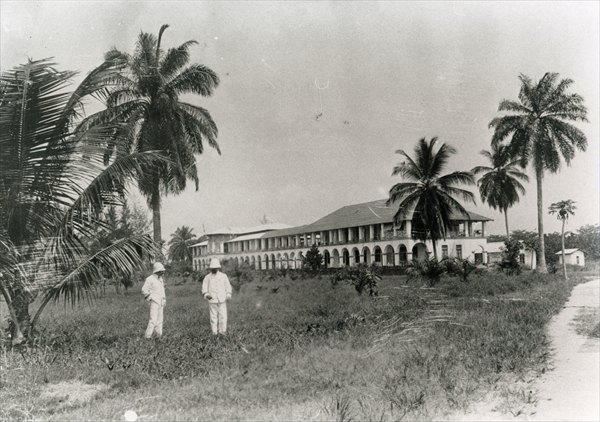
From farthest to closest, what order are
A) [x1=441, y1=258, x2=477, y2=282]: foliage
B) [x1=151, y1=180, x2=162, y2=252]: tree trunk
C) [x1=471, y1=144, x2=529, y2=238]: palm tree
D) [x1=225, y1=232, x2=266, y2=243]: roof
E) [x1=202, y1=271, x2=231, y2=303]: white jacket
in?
[x1=225, y1=232, x2=266, y2=243]: roof → [x1=471, y1=144, x2=529, y2=238]: palm tree → [x1=441, y1=258, x2=477, y2=282]: foliage → [x1=151, y1=180, x2=162, y2=252]: tree trunk → [x1=202, y1=271, x2=231, y2=303]: white jacket

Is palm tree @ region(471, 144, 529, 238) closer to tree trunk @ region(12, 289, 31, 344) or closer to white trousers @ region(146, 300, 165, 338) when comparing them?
white trousers @ region(146, 300, 165, 338)

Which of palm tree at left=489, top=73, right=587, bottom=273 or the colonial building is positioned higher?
palm tree at left=489, top=73, right=587, bottom=273

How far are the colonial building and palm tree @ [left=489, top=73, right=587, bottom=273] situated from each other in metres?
11.3

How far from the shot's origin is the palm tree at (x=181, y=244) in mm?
69044

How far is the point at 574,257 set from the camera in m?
40.2

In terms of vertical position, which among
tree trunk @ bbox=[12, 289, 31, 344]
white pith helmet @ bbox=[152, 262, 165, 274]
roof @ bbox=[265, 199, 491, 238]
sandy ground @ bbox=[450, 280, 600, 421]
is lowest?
sandy ground @ bbox=[450, 280, 600, 421]

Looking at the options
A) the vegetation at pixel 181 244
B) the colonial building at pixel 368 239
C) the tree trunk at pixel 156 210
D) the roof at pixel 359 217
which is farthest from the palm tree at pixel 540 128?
the vegetation at pixel 181 244

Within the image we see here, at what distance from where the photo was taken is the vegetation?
226ft

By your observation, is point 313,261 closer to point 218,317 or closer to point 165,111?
point 165,111

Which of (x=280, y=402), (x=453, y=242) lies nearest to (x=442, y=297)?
(x=280, y=402)

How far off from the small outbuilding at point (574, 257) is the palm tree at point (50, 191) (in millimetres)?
38539

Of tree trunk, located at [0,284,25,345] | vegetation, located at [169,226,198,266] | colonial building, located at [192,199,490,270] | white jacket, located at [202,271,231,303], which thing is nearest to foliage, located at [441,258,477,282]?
colonial building, located at [192,199,490,270]

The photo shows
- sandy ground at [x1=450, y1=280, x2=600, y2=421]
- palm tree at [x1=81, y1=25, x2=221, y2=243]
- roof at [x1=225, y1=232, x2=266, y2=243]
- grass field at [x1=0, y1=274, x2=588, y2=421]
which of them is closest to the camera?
sandy ground at [x1=450, y1=280, x2=600, y2=421]

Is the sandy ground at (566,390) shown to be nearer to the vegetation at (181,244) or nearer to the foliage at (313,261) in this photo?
the foliage at (313,261)
